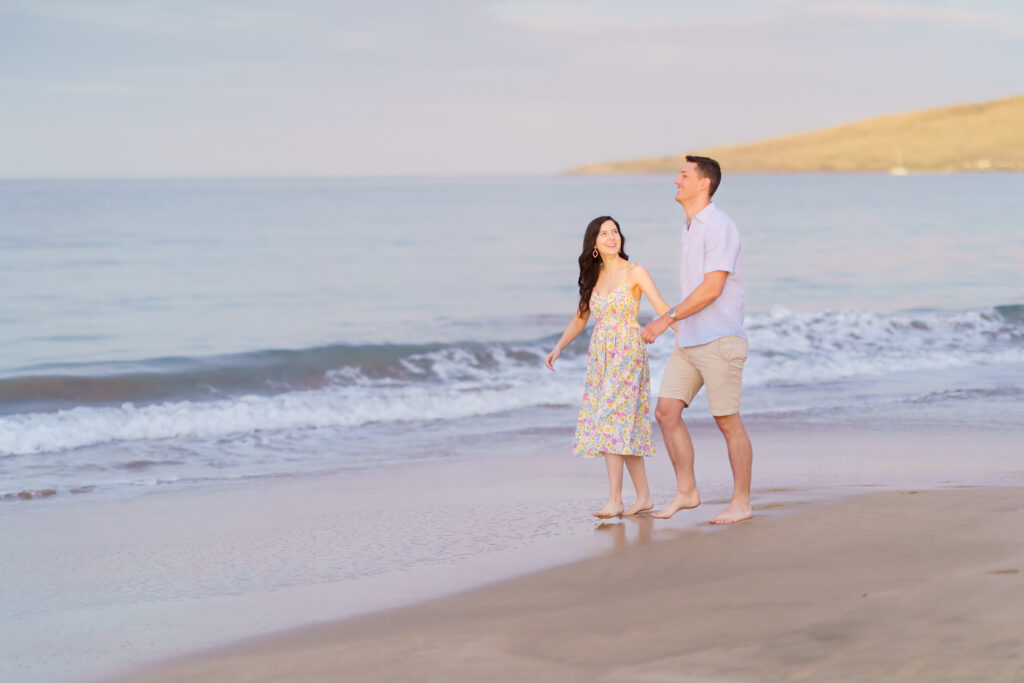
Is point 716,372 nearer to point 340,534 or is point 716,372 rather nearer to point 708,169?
point 708,169

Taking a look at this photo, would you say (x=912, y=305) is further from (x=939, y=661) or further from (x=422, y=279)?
(x=939, y=661)

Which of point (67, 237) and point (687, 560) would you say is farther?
point (67, 237)

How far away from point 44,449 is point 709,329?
6526 mm

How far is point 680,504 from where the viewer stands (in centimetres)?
632

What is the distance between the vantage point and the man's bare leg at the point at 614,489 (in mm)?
6387

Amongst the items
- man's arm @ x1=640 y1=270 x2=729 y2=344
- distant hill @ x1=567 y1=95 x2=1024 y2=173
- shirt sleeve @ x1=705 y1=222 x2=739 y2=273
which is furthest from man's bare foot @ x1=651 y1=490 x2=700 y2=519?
distant hill @ x1=567 y1=95 x2=1024 y2=173

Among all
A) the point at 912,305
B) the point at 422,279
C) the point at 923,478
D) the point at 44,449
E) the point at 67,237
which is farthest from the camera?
the point at 67,237

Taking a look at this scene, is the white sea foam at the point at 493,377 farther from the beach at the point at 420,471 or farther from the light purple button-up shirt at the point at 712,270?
the light purple button-up shirt at the point at 712,270

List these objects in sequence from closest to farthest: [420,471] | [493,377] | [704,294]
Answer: [704,294] < [420,471] < [493,377]

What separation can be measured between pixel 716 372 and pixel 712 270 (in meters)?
0.55

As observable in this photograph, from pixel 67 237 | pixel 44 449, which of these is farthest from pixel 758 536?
pixel 67 237

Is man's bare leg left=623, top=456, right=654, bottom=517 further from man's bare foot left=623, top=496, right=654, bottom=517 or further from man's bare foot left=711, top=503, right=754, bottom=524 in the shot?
man's bare foot left=711, top=503, right=754, bottom=524

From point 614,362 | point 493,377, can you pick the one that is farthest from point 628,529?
point 493,377

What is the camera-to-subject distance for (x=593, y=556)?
5.57 metres
